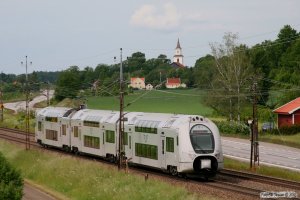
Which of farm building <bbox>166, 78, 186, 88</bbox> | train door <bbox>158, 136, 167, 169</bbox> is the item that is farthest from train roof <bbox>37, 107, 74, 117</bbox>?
farm building <bbox>166, 78, 186, 88</bbox>

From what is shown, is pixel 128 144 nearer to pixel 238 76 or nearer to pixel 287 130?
pixel 287 130

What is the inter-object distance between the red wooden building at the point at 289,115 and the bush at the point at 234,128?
4157 millimetres

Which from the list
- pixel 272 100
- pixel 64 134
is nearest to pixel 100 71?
pixel 272 100

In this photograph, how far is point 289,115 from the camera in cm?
7750

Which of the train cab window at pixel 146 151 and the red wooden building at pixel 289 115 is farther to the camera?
the red wooden building at pixel 289 115

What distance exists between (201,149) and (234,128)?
4456 cm

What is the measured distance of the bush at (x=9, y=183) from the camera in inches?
1071

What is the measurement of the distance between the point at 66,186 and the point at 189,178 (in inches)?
293

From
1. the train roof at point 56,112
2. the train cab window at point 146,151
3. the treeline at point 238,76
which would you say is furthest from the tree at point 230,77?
the train cab window at point 146,151

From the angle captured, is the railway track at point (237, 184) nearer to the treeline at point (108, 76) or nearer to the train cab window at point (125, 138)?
the train cab window at point (125, 138)

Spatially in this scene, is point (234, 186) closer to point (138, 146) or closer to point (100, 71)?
point (138, 146)

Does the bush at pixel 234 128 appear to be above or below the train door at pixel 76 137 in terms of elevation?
below

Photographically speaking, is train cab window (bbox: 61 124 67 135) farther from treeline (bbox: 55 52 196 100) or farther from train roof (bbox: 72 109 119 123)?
treeline (bbox: 55 52 196 100)

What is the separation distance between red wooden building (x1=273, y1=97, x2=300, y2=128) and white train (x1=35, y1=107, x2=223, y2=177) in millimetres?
34142
